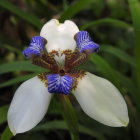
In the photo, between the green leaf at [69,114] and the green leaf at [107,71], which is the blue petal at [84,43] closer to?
the green leaf at [69,114]

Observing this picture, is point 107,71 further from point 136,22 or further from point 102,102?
point 102,102

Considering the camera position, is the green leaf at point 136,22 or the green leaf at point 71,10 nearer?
the green leaf at point 136,22

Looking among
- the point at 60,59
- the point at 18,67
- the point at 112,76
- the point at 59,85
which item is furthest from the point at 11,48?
the point at 59,85

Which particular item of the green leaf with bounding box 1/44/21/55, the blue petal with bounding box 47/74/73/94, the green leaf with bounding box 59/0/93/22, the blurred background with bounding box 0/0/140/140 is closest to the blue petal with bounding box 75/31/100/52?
the blue petal with bounding box 47/74/73/94

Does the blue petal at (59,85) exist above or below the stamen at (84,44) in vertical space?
below

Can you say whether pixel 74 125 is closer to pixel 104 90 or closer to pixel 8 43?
pixel 104 90

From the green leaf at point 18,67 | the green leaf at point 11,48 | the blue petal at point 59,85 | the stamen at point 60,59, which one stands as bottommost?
the blue petal at point 59,85

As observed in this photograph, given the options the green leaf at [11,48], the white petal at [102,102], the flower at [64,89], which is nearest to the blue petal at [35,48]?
the flower at [64,89]

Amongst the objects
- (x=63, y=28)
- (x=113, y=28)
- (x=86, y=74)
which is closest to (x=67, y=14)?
(x=63, y=28)
